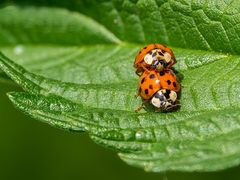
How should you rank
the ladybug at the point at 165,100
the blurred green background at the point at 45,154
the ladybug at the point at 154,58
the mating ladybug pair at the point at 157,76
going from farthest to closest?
the blurred green background at the point at 45,154 → the ladybug at the point at 154,58 → the mating ladybug pair at the point at 157,76 → the ladybug at the point at 165,100

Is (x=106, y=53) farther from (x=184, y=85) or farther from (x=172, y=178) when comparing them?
(x=172, y=178)

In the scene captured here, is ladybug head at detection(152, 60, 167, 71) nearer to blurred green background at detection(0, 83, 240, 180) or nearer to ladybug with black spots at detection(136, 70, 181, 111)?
ladybug with black spots at detection(136, 70, 181, 111)

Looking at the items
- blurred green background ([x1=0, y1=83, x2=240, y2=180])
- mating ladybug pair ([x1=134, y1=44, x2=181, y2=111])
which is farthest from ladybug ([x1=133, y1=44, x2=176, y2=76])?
blurred green background ([x1=0, y1=83, x2=240, y2=180])

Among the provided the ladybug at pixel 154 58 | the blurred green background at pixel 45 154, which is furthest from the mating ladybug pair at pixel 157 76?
the blurred green background at pixel 45 154

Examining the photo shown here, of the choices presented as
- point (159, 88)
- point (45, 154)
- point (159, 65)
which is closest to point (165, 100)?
point (159, 88)

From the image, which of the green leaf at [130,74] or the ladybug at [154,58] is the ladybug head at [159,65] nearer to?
the ladybug at [154,58]

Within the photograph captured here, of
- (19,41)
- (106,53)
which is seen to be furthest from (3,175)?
(106,53)
